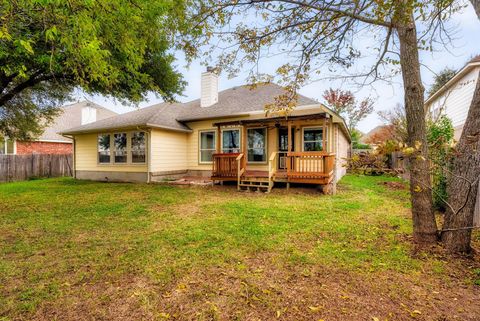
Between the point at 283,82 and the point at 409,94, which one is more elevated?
the point at 283,82

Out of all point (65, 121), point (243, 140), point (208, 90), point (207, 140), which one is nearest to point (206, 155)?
point (207, 140)

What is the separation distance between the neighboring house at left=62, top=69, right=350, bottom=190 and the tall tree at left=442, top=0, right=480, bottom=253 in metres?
5.23

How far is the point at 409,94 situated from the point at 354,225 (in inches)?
103

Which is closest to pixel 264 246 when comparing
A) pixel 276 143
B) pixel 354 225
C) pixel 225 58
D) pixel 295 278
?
pixel 295 278

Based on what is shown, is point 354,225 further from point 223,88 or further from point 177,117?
point 223,88

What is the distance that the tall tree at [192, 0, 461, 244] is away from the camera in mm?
3721

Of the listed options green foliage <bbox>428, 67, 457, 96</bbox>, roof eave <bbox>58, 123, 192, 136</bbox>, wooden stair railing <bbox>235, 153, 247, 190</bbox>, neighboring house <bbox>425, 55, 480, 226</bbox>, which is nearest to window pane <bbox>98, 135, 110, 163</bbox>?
roof eave <bbox>58, 123, 192, 136</bbox>

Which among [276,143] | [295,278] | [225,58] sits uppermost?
[225,58]

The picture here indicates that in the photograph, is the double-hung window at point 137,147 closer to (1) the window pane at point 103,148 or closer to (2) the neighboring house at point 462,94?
(1) the window pane at point 103,148

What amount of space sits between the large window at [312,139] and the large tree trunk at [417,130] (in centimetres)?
681

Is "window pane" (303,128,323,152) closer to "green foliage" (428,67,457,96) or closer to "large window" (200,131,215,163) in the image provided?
"green foliage" (428,67,457,96)

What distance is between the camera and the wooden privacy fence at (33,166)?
1395 centimetres

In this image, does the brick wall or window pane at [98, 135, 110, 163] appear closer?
window pane at [98, 135, 110, 163]

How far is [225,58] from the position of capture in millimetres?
5160
